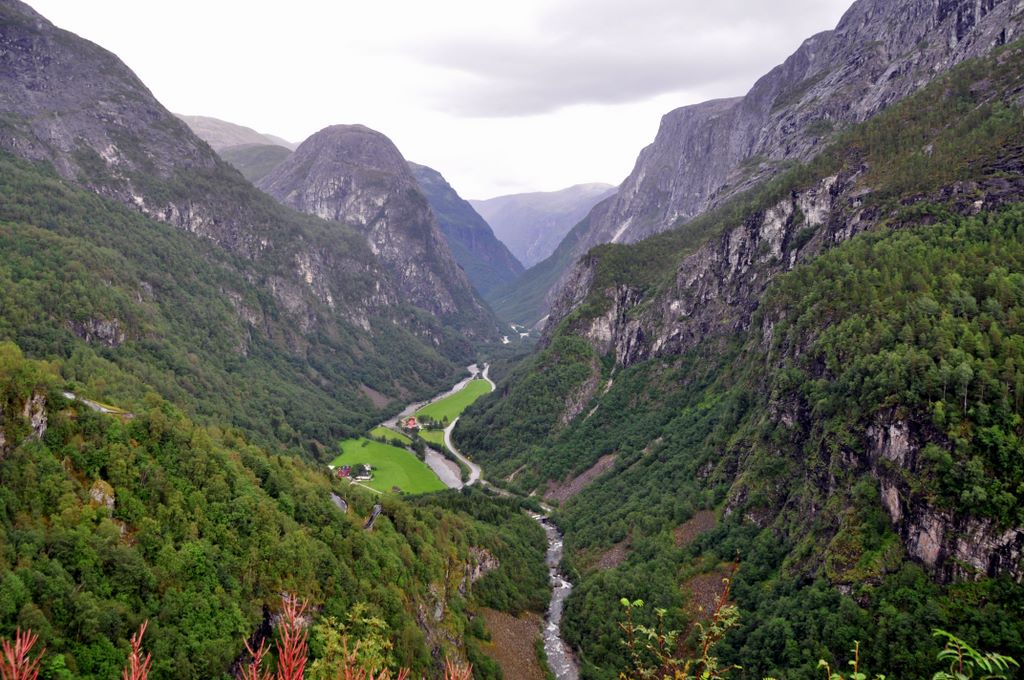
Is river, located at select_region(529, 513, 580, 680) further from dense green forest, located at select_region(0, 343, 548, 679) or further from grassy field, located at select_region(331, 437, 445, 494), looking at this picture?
grassy field, located at select_region(331, 437, 445, 494)

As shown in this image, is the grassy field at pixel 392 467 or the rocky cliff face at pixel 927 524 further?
the grassy field at pixel 392 467

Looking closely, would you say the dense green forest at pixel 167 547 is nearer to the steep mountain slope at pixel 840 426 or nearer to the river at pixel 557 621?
the river at pixel 557 621

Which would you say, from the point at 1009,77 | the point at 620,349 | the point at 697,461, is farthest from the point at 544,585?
the point at 1009,77

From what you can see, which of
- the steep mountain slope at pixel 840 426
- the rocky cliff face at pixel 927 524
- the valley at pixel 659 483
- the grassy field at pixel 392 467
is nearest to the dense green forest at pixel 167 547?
the valley at pixel 659 483

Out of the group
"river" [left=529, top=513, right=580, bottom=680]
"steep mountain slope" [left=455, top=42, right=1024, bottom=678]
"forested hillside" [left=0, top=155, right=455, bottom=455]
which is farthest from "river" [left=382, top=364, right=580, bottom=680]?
"forested hillside" [left=0, top=155, right=455, bottom=455]

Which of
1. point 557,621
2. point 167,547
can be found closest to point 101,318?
point 167,547

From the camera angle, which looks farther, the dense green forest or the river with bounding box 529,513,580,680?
the river with bounding box 529,513,580,680

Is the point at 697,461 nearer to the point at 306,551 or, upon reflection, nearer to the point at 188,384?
the point at 306,551
